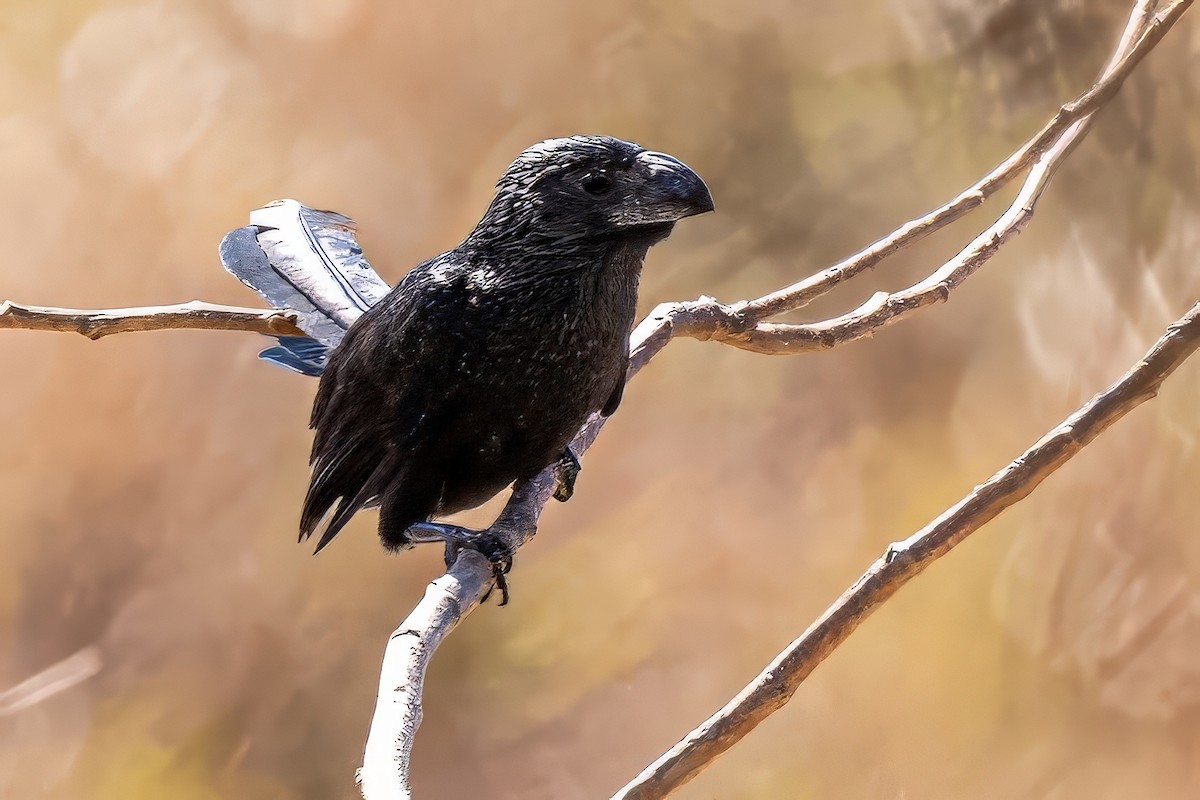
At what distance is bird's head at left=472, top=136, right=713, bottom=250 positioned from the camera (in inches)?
44.1

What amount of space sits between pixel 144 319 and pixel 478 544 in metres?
0.65

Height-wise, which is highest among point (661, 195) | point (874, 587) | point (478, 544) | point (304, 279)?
point (304, 279)

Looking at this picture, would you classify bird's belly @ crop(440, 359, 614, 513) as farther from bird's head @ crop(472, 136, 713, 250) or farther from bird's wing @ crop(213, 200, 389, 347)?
bird's wing @ crop(213, 200, 389, 347)

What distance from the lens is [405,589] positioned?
2193 millimetres

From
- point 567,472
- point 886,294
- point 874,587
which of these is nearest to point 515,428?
point 567,472

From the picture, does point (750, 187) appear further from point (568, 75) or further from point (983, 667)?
point (983, 667)

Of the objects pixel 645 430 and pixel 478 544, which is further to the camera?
pixel 645 430

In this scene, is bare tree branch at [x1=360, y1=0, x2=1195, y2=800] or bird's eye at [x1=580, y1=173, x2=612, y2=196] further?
bare tree branch at [x1=360, y1=0, x2=1195, y2=800]

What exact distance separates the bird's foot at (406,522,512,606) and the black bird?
1.3 inches

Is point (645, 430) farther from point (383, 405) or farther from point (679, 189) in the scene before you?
point (679, 189)

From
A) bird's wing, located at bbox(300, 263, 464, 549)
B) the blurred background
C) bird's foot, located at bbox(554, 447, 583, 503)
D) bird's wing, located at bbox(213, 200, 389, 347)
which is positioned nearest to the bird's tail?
bird's wing, located at bbox(213, 200, 389, 347)

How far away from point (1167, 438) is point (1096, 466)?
15cm

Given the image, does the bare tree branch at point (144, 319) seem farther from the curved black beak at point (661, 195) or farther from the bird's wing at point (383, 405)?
the curved black beak at point (661, 195)

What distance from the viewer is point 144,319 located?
151cm
